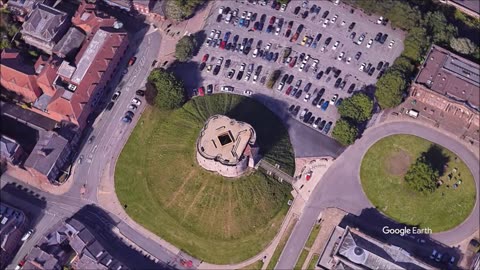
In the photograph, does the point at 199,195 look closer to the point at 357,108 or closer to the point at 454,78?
the point at 357,108

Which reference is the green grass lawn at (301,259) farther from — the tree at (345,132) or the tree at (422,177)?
the tree at (422,177)

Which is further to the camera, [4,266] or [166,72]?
[166,72]

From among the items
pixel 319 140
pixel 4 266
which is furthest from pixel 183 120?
pixel 4 266

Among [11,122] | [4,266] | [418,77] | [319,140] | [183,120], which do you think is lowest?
[4,266]

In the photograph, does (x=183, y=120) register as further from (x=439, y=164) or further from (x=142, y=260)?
(x=439, y=164)

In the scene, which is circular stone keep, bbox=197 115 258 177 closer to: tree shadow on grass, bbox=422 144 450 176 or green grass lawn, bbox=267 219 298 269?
green grass lawn, bbox=267 219 298 269

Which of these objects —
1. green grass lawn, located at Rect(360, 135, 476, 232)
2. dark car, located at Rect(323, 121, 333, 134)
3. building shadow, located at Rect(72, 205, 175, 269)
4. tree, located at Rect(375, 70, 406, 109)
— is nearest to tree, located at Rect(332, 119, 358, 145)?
dark car, located at Rect(323, 121, 333, 134)

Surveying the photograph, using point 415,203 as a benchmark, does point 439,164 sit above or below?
above

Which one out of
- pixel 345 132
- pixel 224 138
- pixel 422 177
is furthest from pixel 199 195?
pixel 422 177
